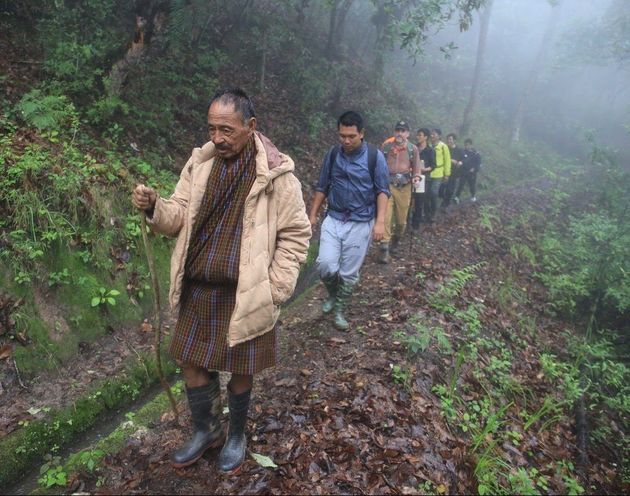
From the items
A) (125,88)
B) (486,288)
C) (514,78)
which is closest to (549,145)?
(514,78)

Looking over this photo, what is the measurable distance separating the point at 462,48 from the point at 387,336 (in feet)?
119

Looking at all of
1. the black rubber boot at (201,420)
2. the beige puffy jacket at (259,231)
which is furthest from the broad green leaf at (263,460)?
the beige puffy jacket at (259,231)

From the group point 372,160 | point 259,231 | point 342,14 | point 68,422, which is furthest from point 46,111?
point 342,14

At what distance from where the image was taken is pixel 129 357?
488 cm

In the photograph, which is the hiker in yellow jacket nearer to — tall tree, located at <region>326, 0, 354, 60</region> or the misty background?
tall tree, located at <region>326, 0, 354, 60</region>

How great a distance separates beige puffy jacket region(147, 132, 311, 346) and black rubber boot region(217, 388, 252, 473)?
24.7 inches

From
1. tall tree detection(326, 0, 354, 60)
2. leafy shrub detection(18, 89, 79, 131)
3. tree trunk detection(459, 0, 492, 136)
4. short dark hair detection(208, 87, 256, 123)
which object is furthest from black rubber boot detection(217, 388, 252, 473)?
tree trunk detection(459, 0, 492, 136)

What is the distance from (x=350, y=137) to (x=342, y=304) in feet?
6.79

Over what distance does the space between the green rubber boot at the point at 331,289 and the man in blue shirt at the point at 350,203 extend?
31 mm

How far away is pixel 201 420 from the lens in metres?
3.20

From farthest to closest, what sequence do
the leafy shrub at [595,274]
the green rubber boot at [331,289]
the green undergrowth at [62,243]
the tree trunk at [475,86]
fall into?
1. the tree trunk at [475,86]
2. the leafy shrub at [595,274]
3. the green rubber boot at [331,289]
4. the green undergrowth at [62,243]

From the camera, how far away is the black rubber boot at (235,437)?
310cm

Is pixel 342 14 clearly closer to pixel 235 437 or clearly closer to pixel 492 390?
pixel 492 390

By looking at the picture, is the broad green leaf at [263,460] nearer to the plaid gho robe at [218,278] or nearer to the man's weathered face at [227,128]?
the plaid gho robe at [218,278]
